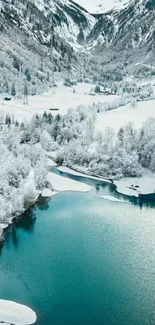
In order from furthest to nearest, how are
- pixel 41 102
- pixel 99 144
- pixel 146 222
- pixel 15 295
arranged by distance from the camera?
pixel 41 102 < pixel 99 144 < pixel 146 222 < pixel 15 295


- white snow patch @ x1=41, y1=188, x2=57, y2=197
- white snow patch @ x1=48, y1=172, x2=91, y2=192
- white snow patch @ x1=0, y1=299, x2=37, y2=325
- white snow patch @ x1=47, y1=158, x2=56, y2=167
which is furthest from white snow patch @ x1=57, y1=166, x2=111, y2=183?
white snow patch @ x1=0, y1=299, x2=37, y2=325

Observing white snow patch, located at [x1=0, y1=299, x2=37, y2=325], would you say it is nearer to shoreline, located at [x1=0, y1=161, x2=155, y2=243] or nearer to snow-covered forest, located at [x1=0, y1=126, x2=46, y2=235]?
snow-covered forest, located at [x1=0, y1=126, x2=46, y2=235]

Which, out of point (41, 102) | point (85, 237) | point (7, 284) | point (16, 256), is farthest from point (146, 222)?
point (41, 102)

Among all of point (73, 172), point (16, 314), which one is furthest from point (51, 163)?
point (16, 314)

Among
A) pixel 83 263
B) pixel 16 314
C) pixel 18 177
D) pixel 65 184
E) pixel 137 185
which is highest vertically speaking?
pixel 18 177

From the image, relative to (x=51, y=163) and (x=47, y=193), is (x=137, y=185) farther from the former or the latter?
(x=51, y=163)

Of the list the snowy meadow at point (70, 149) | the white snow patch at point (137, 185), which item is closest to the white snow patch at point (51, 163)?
the snowy meadow at point (70, 149)

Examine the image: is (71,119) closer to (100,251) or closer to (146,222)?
(146,222)
